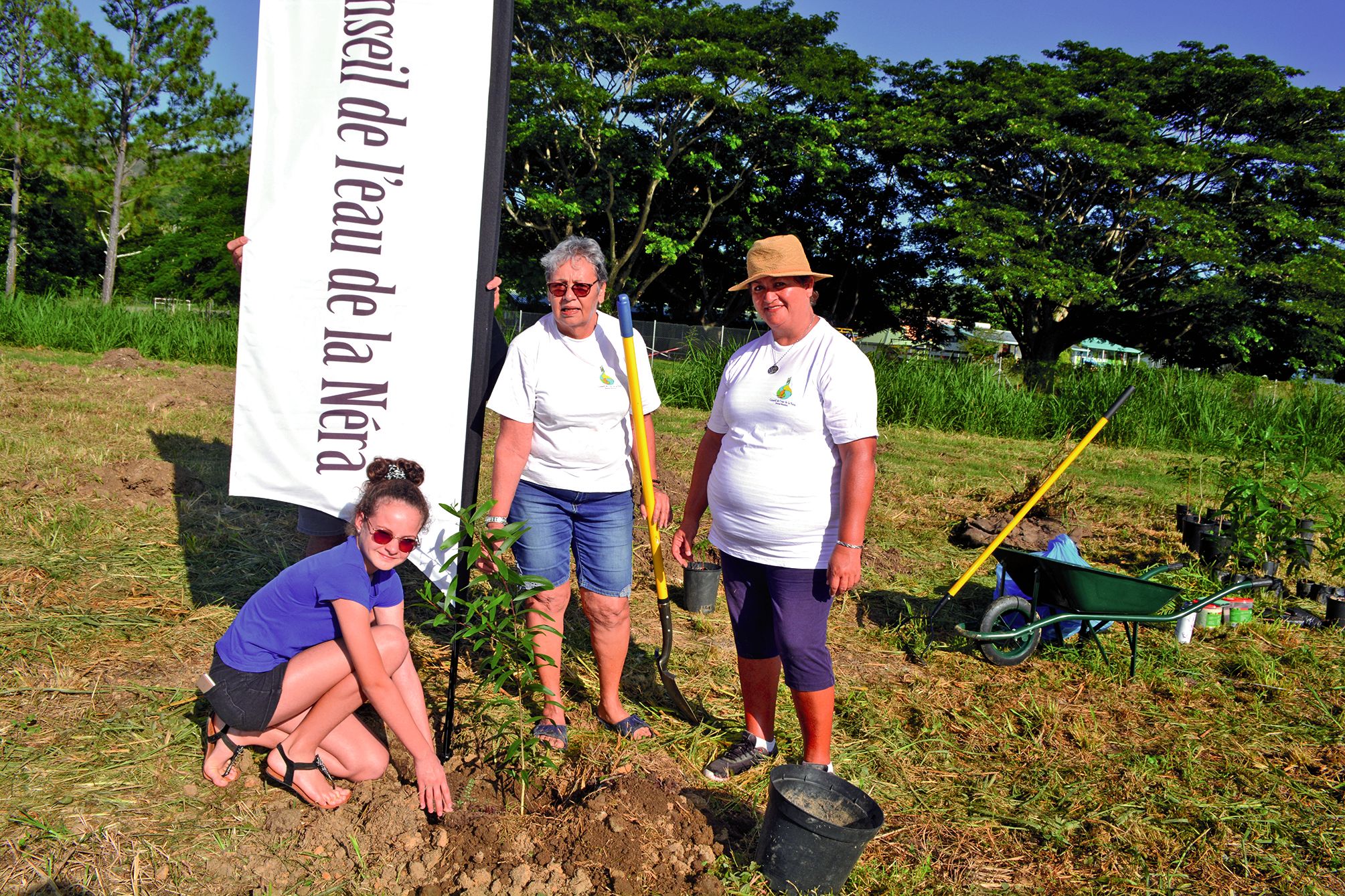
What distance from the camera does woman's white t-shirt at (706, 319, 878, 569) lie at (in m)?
2.61

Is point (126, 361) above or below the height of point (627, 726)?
above

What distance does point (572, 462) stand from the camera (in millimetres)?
2951

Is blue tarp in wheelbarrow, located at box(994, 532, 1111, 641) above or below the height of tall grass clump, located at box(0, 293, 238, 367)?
below

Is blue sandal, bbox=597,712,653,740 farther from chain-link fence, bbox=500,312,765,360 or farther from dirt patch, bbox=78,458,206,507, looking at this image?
chain-link fence, bbox=500,312,765,360

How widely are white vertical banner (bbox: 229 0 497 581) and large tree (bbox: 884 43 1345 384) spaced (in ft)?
61.9

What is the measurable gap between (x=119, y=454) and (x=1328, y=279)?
23.1m

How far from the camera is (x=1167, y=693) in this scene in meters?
4.01

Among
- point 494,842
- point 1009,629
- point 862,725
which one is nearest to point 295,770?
point 494,842

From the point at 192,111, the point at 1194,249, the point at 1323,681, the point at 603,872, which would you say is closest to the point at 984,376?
the point at 1323,681

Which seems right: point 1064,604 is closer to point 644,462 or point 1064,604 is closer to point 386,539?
point 644,462

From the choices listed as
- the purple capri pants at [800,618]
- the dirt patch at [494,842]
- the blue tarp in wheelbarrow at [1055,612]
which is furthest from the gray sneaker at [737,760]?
the blue tarp in wheelbarrow at [1055,612]

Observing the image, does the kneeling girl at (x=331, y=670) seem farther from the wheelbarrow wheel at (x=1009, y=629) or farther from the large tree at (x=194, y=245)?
the large tree at (x=194, y=245)

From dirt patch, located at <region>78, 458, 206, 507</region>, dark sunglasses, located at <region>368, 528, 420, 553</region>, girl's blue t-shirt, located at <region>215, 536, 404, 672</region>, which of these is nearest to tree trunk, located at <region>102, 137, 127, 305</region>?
dirt patch, located at <region>78, 458, 206, 507</region>

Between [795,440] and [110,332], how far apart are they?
1511 cm
